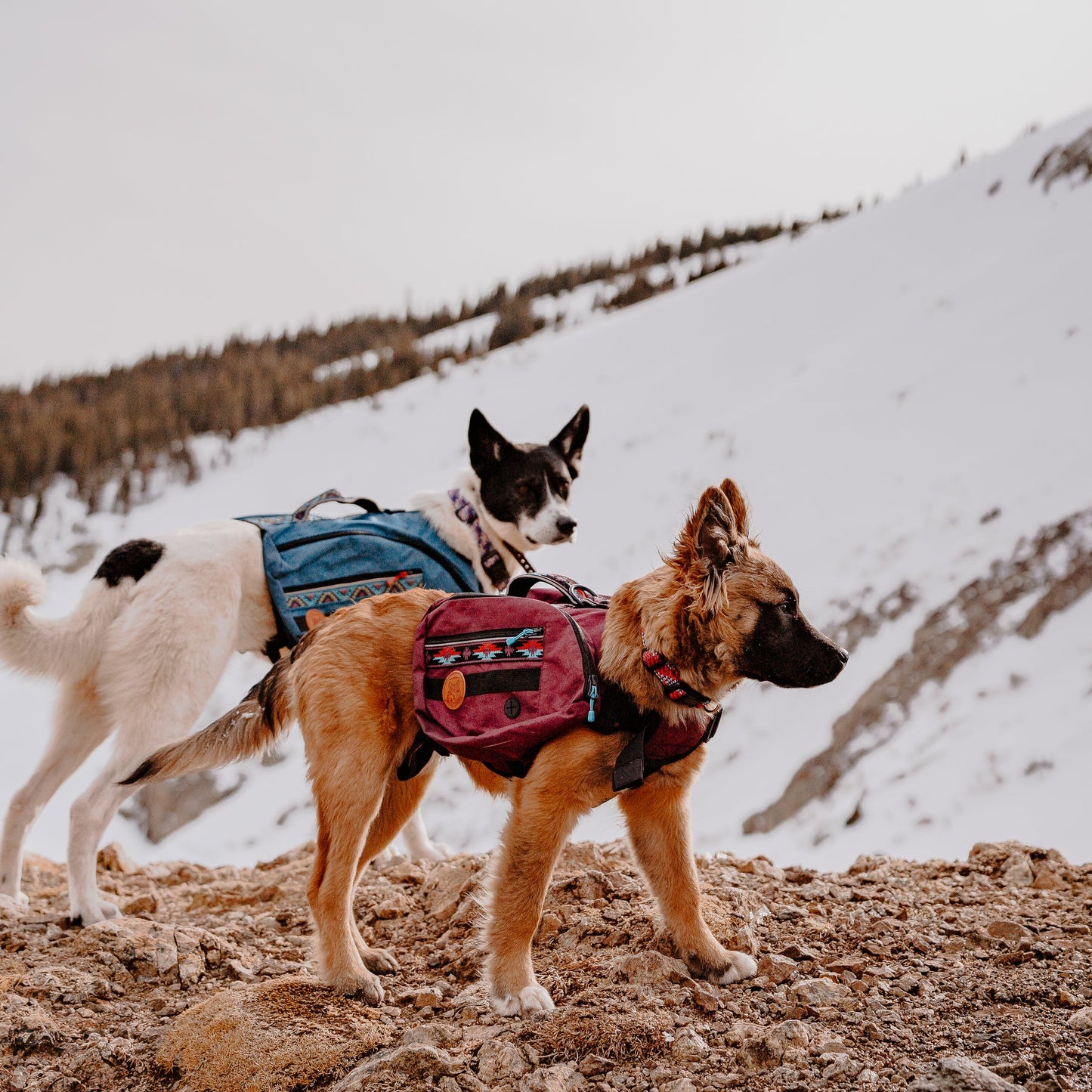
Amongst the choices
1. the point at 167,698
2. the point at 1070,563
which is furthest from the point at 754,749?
the point at 167,698

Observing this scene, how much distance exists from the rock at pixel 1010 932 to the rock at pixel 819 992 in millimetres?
833

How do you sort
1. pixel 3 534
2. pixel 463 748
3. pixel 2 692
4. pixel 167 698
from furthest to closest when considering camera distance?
pixel 3 534, pixel 2 692, pixel 167 698, pixel 463 748

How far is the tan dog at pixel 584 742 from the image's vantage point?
3.33 metres

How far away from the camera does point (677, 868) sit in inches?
139

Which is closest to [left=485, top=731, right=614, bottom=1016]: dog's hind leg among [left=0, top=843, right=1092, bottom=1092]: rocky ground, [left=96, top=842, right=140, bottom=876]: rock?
[left=0, top=843, right=1092, bottom=1092]: rocky ground

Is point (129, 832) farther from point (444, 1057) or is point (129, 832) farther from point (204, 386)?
point (204, 386)

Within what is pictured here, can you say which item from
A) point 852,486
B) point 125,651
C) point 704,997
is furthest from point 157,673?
point 852,486

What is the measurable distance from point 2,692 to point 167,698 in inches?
365

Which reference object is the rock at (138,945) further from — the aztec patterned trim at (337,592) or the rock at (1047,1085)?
the rock at (1047,1085)

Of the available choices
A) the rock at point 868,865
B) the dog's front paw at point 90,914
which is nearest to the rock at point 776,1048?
the rock at point 868,865

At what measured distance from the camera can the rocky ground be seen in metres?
2.88

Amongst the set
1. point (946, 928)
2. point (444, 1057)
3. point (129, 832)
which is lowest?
point (129, 832)

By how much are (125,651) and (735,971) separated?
340 cm

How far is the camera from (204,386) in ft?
76.9
